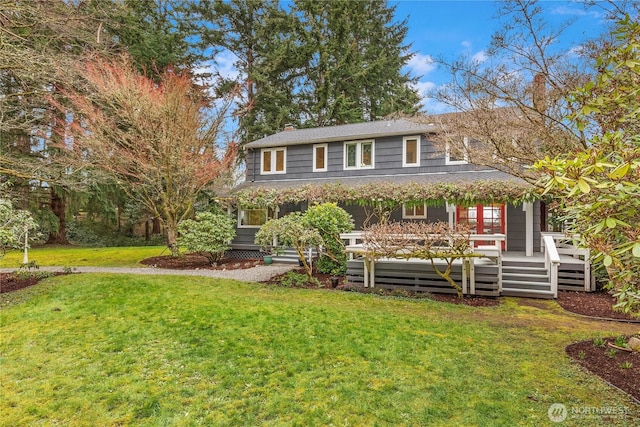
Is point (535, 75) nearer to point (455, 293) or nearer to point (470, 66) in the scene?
point (470, 66)

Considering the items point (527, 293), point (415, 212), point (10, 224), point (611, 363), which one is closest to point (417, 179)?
point (415, 212)

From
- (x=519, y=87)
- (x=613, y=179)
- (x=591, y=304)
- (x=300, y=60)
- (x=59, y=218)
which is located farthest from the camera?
(x=300, y=60)

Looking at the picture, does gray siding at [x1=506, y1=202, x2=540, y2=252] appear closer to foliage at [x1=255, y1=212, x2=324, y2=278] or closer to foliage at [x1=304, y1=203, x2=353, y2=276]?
foliage at [x1=304, y1=203, x2=353, y2=276]

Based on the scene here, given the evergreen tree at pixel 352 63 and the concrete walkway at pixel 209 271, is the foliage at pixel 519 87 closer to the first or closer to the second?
the concrete walkway at pixel 209 271

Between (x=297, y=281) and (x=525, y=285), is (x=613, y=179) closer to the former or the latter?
(x=525, y=285)

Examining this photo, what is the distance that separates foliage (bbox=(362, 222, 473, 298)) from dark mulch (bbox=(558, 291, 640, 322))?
226cm

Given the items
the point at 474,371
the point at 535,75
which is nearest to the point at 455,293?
the point at 474,371

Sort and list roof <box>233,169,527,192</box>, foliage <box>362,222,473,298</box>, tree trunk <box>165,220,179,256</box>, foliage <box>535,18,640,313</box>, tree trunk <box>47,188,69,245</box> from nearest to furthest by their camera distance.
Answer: foliage <box>535,18,640,313</box>, foliage <box>362,222,473,298</box>, roof <box>233,169,527,192</box>, tree trunk <box>165,220,179,256</box>, tree trunk <box>47,188,69,245</box>

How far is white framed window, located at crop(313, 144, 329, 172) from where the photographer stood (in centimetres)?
1505

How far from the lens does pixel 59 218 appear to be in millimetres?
19453

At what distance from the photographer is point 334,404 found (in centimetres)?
309

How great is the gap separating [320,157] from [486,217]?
7.29 metres

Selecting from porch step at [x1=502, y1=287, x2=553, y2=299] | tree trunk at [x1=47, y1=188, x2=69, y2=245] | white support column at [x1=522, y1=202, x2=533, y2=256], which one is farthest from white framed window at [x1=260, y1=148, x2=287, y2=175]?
tree trunk at [x1=47, y1=188, x2=69, y2=245]

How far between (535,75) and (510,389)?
6.29m
